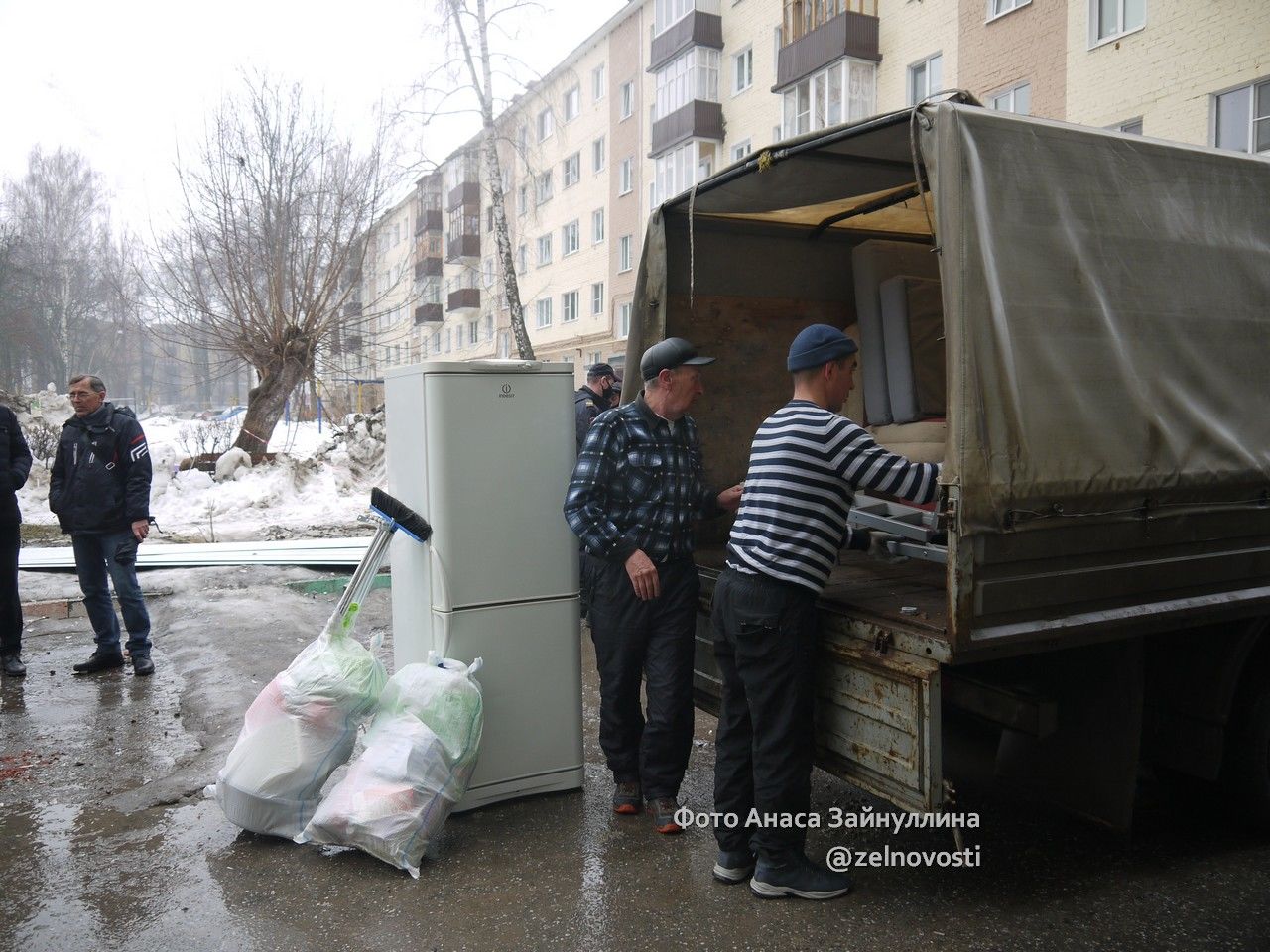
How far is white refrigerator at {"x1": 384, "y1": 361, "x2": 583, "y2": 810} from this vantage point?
157 inches

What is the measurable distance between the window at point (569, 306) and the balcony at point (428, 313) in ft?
33.9

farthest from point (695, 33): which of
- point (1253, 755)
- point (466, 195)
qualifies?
point (1253, 755)

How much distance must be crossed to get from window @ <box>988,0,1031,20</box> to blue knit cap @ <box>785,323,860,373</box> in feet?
53.5

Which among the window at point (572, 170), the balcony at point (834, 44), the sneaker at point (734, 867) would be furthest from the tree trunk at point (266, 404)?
the window at point (572, 170)

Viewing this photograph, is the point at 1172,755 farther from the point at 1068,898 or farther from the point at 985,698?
the point at 985,698

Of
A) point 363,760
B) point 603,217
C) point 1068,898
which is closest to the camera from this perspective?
point 1068,898

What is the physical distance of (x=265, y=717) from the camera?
3.67 m

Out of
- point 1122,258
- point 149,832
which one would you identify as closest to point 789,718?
point 1122,258

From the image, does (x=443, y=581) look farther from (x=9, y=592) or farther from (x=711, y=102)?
(x=711, y=102)

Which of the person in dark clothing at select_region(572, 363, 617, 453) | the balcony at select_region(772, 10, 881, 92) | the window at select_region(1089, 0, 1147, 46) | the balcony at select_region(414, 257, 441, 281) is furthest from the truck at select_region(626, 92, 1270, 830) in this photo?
the balcony at select_region(414, 257, 441, 281)

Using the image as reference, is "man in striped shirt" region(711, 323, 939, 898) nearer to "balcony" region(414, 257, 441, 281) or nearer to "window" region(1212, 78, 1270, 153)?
"window" region(1212, 78, 1270, 153)

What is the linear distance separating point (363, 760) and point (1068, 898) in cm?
248

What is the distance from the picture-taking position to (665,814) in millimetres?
3883

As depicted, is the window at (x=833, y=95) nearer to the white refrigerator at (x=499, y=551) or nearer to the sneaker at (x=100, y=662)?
the sneaker at (x=100, y=662)
